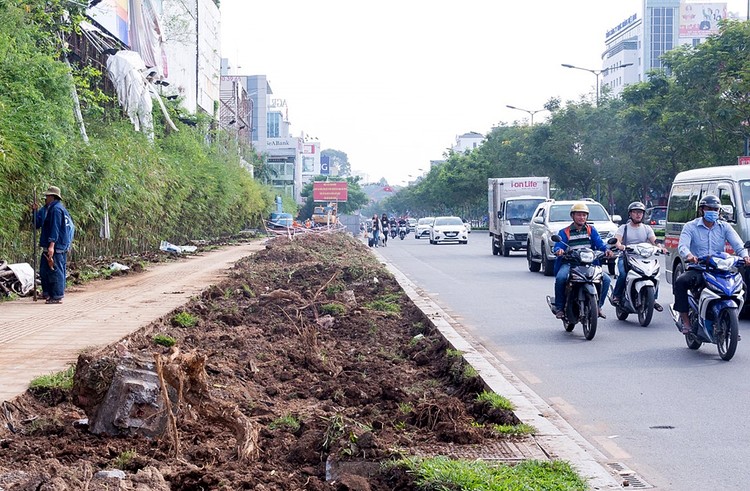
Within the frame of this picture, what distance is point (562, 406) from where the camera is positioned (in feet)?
25.8

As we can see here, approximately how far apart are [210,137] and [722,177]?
4338 centimetres

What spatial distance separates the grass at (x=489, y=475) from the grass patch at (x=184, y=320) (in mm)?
7353

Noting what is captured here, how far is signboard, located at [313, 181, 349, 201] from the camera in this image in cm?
9819

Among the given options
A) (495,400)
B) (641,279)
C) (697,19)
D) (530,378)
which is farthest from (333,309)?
(697,19)

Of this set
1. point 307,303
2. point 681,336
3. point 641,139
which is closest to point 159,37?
point 641,139

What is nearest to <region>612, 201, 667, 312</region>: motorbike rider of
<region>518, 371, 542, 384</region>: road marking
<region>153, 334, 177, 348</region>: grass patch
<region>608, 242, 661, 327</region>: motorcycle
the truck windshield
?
<region>608, 242, 661, 327</region>: motorcycle

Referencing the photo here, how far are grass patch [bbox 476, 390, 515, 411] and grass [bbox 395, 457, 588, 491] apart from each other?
5.20ft

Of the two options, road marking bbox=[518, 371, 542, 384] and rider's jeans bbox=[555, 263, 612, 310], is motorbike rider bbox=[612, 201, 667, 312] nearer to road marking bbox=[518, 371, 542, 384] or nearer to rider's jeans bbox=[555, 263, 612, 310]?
rider's jeans bbox=[555, 263, 612, 310]

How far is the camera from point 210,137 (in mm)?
55094

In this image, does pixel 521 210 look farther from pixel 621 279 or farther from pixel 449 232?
pixel 621 279

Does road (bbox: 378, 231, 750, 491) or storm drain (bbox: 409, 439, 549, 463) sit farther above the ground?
storm drain (bbox: 409, 439, 549, 463)

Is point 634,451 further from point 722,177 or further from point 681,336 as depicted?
point 722,177

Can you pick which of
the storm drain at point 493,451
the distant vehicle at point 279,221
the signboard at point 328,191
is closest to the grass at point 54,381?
the storm drain at point 493,451

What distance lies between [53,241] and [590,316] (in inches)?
319
